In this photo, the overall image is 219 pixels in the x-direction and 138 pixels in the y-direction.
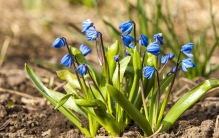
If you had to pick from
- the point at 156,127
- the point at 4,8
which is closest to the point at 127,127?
the point at 156,127

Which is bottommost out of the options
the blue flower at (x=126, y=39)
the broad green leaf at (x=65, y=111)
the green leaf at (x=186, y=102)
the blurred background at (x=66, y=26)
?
the green leaf at (x=186, y=102)

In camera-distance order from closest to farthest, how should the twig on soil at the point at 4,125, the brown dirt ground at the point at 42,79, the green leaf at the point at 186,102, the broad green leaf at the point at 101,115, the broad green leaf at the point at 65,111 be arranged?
the broad green leaf at the point at 101,115
the green leaf at the point at 186,102
the broad green leaf at the point at 65,111
the brown dirt ground at the point at 42,79
the twig on soil at the point at 4,125

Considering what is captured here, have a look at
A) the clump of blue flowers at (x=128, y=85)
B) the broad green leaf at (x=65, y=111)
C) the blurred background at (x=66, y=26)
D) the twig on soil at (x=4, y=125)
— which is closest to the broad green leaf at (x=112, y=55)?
the clump of blue flowers at (x=128, y=85)

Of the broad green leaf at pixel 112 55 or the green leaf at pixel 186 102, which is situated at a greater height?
the broad green leaf at pixel 112 55

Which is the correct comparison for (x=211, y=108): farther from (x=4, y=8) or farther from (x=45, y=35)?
(x=4, y=8)

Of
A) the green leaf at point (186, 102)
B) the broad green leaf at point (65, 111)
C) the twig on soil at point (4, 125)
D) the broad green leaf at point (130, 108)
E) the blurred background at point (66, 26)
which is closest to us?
the broad green leaf at point (130, 108)

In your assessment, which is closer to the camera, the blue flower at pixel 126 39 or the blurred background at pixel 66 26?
the blue flower at pixel 126 39

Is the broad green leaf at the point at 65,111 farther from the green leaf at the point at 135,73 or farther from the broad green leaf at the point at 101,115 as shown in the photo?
the green leaf at the point at 135,73

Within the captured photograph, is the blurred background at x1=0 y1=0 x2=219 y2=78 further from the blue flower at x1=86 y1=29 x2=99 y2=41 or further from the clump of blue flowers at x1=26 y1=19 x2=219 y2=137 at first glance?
the blue flower at x1=86 y1=29 x2=99 y2=41

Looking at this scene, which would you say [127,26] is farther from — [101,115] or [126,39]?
[101,115]

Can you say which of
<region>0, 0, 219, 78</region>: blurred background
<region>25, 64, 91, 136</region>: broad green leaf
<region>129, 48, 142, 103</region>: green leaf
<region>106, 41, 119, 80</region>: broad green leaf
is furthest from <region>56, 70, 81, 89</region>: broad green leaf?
<region>0, 0, 219, 78</region>: blurred background
